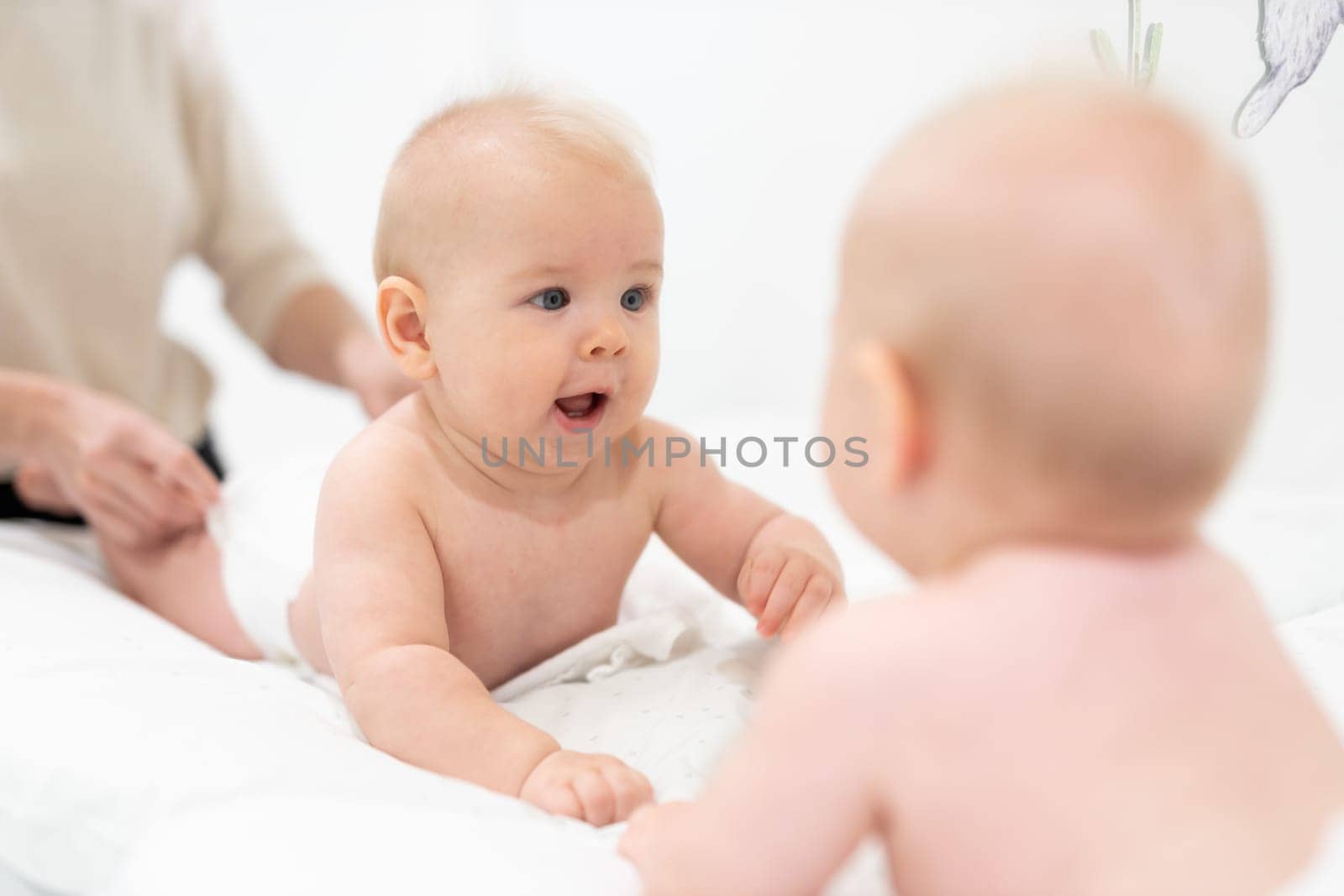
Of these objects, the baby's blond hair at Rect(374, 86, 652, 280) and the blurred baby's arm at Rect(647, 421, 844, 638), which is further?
the blurred baby's arm at Rect(647, 421, 844, 638)

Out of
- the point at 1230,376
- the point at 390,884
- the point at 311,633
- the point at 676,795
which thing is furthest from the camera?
the point at 311,633

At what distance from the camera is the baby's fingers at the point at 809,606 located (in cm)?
77

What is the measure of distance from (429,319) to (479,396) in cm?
5

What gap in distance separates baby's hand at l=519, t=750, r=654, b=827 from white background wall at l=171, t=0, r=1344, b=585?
0.35 metres

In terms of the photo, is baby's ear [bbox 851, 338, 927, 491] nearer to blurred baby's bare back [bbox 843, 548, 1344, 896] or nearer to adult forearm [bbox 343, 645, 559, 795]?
blurred baby's bare back [bbox 843, 548, 1344, 896]

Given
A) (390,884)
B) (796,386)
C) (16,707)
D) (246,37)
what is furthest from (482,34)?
(390,884)

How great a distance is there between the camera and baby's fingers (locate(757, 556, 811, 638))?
0.77 meters

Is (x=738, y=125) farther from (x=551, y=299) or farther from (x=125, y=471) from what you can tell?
(x=551, y=299)

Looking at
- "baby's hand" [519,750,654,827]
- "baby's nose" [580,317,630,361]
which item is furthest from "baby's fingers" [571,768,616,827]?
"baby's nose" [580,317,630,361]

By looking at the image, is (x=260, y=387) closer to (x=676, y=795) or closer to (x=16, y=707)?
(x=16, y=707)

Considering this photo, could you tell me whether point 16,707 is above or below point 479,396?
below

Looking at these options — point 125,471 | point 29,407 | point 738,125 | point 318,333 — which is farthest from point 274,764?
point 738,125

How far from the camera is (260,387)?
7.20 feet

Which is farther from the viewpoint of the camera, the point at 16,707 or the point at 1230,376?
the point at 16,707
